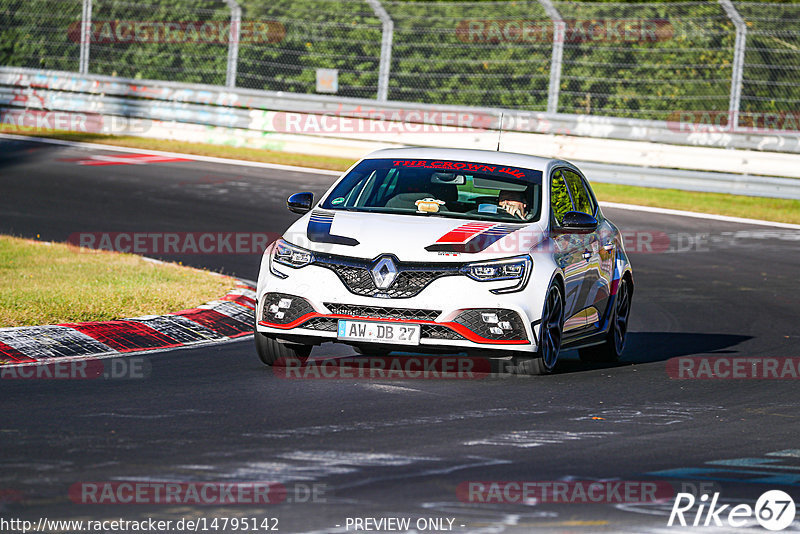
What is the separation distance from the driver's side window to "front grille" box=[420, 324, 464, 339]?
1.54 meters

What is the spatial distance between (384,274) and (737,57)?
49.6ft

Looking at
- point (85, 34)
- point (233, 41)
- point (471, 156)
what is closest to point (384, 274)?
point (471, 156)

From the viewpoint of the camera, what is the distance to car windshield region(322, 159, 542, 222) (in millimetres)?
10352

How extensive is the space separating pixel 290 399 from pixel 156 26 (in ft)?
73.1

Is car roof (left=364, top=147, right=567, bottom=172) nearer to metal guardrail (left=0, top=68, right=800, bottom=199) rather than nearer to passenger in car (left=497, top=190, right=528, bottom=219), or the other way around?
passenger in car (left=497, top=190, right=528, bottom=219)

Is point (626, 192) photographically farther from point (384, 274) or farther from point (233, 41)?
point (384, 274)

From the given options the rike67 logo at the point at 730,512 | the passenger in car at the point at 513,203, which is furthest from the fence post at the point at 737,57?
the rike67 logo at the point at 730,512

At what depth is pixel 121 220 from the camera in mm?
17969

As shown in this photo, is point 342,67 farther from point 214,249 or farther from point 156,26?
point 214,249

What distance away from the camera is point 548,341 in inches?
387

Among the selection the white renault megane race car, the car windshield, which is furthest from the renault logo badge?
the car windshield

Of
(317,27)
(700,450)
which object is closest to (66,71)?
(317,27)

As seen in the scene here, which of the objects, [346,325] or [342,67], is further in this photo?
[342,67]

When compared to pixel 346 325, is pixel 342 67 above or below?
above
